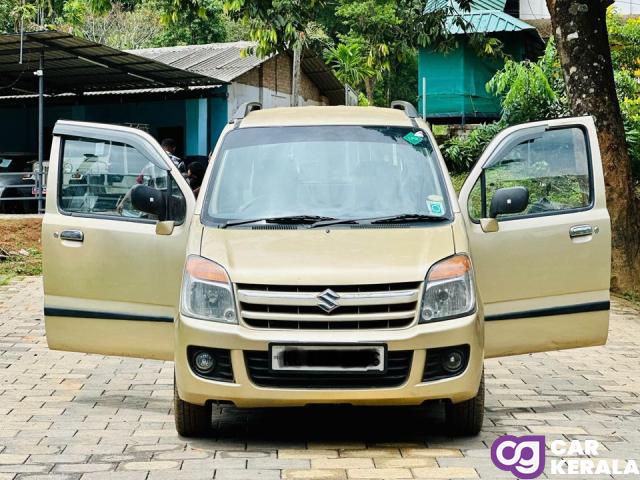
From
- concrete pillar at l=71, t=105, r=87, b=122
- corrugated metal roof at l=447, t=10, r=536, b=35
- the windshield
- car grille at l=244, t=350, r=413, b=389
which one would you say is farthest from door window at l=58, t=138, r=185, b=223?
corrugated metal roof at l=447, t=10, r=536, b=35

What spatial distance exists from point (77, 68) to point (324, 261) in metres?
19.3

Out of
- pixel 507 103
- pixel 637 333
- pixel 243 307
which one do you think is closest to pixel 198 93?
pixel 507 103

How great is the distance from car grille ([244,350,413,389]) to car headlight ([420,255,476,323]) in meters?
0.24

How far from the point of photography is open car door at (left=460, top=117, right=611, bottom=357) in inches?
245

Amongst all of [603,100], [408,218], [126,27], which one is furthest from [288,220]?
[126,27]

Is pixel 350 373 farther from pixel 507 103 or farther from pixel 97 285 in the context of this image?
pixel 507 103

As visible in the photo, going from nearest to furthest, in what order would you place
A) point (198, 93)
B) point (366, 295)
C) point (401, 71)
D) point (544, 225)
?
point (366, 295) < point (544, 225) < point (198, 93) < point (401, 71)

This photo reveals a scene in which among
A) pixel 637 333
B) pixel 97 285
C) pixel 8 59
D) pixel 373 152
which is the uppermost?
pixel 8 59

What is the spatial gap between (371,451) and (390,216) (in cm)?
126

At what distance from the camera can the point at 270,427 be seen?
244 inches

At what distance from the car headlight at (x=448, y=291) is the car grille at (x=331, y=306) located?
0.07 meters

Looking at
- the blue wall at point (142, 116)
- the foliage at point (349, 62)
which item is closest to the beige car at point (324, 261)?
the blue wall at point (142, 116)

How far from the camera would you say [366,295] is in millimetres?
5258

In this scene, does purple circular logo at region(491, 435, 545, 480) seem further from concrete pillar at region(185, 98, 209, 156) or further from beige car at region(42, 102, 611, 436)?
concrete pillar at region(185, 98, 209, 156)
